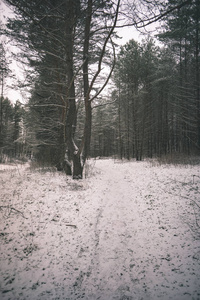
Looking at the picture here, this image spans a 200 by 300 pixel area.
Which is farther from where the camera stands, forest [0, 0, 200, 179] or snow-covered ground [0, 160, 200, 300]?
forest [0, 0, 200, 179]

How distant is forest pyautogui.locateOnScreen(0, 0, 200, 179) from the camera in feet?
15.2

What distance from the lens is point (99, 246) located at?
8.95 ft

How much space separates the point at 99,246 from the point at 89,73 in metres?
5.04

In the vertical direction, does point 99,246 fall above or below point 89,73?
below

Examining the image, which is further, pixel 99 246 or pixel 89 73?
pixel 89 73

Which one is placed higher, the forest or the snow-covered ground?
the forest

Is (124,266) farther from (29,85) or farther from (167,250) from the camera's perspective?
(29,85)

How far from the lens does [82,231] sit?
3.16 meters

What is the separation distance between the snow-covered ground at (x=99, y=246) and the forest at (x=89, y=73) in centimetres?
196

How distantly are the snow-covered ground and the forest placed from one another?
6.43ft

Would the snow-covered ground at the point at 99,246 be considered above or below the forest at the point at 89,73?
below

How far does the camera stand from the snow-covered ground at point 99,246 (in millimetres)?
1915

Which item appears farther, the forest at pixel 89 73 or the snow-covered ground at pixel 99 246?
the forest at pixel 89 73

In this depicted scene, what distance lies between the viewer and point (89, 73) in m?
4.78
